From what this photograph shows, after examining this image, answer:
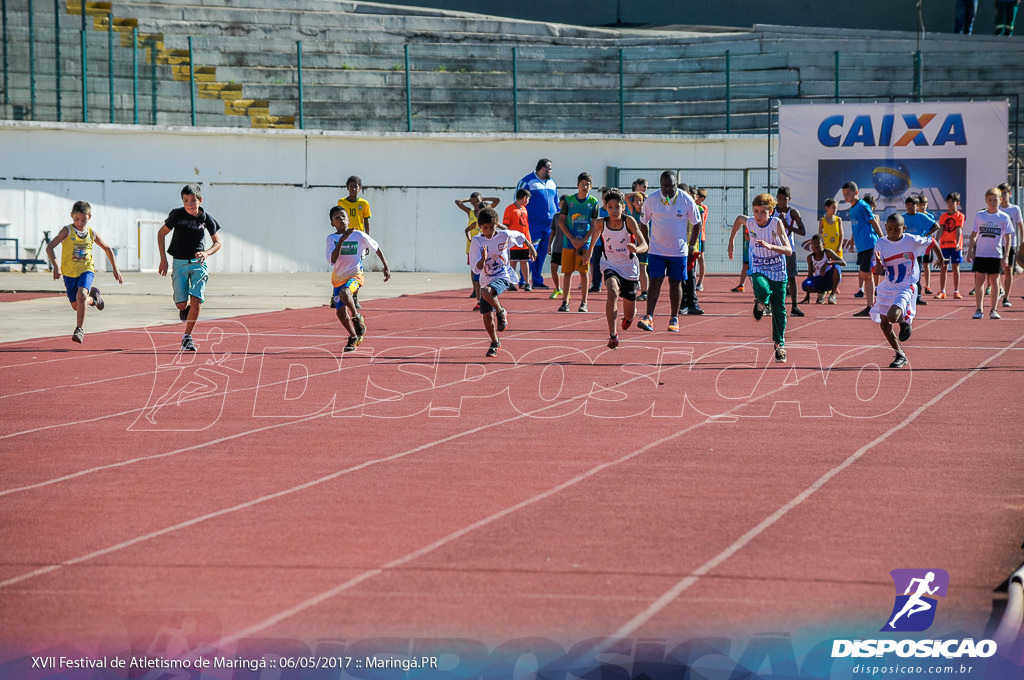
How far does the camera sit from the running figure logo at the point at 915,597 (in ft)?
17.9

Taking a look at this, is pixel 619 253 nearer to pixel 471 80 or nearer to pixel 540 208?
pixel 540 208

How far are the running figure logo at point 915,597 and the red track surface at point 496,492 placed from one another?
0.23ft

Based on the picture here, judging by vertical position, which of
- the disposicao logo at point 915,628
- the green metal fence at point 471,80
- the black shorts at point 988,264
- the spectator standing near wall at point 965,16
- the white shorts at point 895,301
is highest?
the spectator standing near wall at point 965,16

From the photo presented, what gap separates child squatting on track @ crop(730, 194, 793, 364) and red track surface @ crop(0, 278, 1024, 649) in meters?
0.57

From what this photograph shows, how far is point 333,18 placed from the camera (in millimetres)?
38062

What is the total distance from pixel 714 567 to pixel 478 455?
3121 millimetres

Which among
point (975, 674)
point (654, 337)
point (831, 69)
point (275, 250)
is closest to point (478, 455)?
point (975, 674)

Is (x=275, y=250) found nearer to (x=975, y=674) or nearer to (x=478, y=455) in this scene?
(x=478, y=455)

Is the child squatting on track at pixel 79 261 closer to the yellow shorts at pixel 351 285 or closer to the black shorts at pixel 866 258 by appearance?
the yellow shorts at pixel 351 285

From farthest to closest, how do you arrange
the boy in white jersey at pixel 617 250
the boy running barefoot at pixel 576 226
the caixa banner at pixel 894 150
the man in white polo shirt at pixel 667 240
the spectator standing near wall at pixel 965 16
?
the spectator standing near wall at pixel 965 16
the caixa banner at pixel 894 150
the boy running barefoot at pixel 576 226
the man in white polo shirt at pixel 667 240
the boy in white jersey at pixel 617 250

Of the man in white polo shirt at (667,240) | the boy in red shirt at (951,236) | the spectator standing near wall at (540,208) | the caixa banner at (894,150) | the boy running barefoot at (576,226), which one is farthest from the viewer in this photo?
the caixa banner at (894,150)

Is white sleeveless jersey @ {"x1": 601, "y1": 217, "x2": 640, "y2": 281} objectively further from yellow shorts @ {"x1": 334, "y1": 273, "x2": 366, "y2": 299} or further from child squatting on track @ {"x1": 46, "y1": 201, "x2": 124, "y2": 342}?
child squatting on track @ {"x1": 46, "y1": 201, "x2": 124, "y2": 342}

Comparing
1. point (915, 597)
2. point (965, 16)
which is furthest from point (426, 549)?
point (965, 16)

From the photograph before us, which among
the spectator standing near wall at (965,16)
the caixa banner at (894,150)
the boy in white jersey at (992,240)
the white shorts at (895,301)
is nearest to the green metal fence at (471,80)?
the spectator standing near wall at (965,16)
